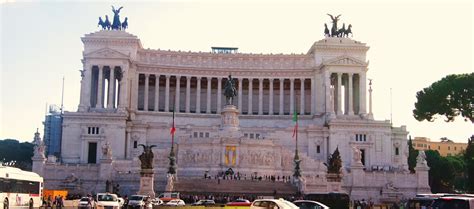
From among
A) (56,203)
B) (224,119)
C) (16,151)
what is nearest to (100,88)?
(224,119)

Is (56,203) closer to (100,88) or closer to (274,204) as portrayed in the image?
(274,204)

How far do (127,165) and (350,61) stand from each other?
4215cm

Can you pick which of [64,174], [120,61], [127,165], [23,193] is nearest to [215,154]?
[127,165]

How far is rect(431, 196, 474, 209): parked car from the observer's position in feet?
101

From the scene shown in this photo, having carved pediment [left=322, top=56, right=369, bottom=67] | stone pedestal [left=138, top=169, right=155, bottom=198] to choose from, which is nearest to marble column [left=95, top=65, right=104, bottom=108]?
carved pediment [left=322, top=56, right=369, bottom=67]

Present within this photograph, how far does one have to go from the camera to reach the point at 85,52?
103m

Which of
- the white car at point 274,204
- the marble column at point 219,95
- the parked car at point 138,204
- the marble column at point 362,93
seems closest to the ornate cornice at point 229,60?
the marble column at point 219,95

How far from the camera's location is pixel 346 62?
10600 cm

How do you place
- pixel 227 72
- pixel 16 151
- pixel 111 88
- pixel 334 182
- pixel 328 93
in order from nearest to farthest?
pixel 334 182
pixel 111 88
pixel 328 93
pixel 227 72
pixel 16 151

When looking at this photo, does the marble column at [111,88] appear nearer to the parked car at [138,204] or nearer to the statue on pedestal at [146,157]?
the statue on pedestal at [146,157]

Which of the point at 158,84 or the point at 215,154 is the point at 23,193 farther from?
the point at 158,84

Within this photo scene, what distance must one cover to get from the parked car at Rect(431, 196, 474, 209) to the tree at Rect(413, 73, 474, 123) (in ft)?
132

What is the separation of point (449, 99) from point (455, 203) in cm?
4370

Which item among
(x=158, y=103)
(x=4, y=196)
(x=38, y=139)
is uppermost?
(x=158, y=103)
